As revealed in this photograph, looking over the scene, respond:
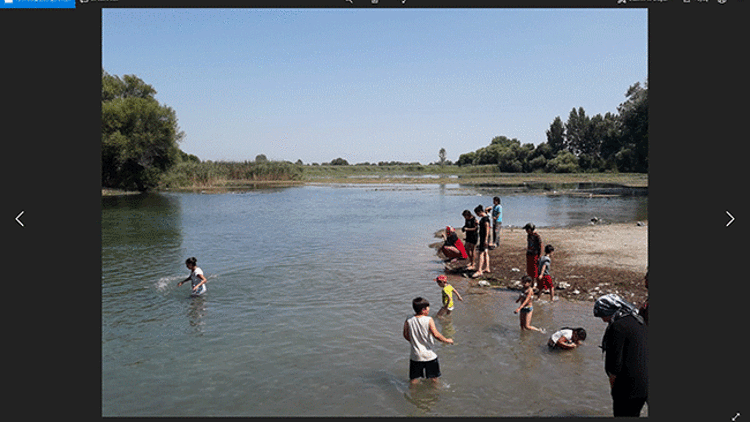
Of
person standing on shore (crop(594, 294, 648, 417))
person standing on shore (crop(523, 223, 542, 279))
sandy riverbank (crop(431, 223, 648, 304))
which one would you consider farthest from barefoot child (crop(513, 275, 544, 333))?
person standing on shore (crop(594, 294, 648, 417))

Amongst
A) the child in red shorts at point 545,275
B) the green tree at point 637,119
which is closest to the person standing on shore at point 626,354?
the child in red shorts at point 545,275

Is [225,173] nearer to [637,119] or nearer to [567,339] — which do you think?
[637,119]

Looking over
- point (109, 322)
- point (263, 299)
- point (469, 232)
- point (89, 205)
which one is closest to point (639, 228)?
point (469, 232)

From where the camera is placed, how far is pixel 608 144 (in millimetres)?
116000

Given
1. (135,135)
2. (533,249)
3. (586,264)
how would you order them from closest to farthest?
(533,249), (586,264), (135,135)

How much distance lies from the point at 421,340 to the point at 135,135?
61473 millimetres

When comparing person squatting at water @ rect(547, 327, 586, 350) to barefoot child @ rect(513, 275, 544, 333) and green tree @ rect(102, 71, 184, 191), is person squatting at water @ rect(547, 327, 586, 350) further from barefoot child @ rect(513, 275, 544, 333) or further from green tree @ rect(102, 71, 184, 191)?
green tree @ rect(102, 71, 184, 191)

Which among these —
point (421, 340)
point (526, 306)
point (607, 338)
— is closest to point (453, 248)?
point (526, 306)

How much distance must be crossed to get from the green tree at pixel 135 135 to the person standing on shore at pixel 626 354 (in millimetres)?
62579

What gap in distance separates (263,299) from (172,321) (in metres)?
2.82

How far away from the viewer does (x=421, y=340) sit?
8.22m

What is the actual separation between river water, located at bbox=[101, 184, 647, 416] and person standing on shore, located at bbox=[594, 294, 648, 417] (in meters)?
2.36

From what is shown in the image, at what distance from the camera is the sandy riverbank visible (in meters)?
14.1

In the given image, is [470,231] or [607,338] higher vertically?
[470,231]
